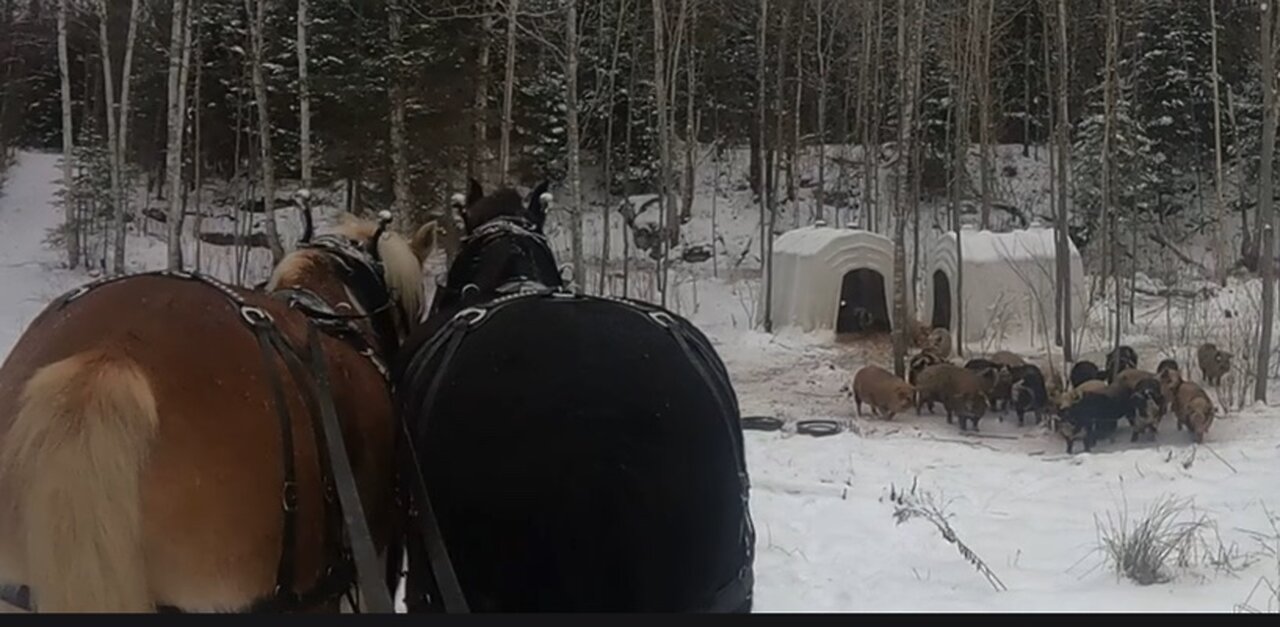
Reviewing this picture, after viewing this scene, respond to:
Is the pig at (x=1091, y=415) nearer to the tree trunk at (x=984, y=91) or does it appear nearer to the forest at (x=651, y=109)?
the forest at (x=651, y=109)

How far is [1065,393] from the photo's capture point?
A: 36.5ft

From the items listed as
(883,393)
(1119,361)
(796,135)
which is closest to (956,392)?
(883,393)

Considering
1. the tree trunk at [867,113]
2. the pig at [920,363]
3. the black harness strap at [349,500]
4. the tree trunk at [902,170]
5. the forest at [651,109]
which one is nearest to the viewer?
the black harness strap at [349,500]

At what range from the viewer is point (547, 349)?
2.06 meters

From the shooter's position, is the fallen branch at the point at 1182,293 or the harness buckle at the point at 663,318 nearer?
the harness buckle at the point at 663,318

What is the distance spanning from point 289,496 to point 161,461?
0.78 ft

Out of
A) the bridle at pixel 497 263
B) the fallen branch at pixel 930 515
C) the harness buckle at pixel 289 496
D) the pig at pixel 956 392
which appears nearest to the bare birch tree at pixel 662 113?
the pig at pixel 956 392

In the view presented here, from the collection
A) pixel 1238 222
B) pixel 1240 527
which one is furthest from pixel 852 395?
pixel 1238 222

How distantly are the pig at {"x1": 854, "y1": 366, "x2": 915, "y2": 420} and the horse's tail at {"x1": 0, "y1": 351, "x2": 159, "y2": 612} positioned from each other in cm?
1074

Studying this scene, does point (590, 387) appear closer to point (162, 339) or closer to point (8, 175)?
point (162, 339)

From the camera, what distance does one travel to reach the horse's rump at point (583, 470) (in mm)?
1918

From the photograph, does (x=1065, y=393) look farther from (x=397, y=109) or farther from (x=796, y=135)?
(x=796, y=135)

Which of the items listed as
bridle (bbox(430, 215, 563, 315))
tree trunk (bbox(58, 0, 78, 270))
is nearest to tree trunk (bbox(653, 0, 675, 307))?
tree trunk (bbox(58, 0, 78, 270))

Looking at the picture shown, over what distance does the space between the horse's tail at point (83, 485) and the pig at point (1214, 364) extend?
Result: 12.6m
